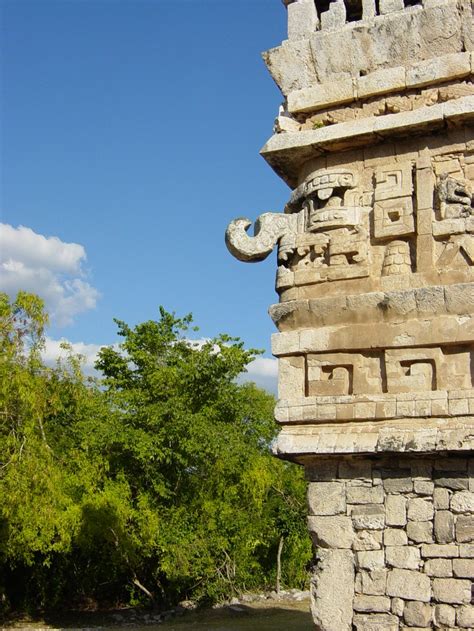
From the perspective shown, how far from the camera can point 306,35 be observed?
6.37m

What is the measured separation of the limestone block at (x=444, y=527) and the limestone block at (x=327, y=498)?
0.67 metres

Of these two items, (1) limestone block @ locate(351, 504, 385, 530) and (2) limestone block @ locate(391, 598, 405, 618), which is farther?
(1) limestone block @ locate(351, 504, 385, 530)

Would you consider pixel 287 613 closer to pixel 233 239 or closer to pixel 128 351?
pixel 128 351

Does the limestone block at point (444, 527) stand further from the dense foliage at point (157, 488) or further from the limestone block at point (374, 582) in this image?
the dense foliage at point (157, 488)

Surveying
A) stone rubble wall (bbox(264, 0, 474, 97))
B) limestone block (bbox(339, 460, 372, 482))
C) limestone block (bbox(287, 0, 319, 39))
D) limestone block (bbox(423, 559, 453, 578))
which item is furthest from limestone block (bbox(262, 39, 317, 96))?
limestone block (bbox(423, 559, 453, 578))

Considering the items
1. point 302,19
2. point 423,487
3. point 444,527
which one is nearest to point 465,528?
point 444,527

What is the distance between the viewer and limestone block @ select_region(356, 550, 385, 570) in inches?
208

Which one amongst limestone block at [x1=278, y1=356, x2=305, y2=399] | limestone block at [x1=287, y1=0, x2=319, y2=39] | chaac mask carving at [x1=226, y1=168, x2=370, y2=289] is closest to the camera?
limestone block at [x1=278, y1=356, x2=305, y2=399]

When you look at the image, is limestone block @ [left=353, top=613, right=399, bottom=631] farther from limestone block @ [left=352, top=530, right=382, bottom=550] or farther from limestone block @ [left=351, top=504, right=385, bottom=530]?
limestone block @ [left=351, top=504, right=385, bottom=530]

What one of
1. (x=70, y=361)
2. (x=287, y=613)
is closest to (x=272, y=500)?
(x=287, y=613)

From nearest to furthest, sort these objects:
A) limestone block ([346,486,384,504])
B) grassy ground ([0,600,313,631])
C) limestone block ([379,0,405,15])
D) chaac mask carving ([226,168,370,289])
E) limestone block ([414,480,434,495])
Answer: limestone block ([414,480,434,495]) < limestone block ([346,486,384,504]) < chaac mask carving ([226,168,370,289]) < limestone block ([379,0,405,15]) < grassy ground ([0,600,313,631])

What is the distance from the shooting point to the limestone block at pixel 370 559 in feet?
17.3

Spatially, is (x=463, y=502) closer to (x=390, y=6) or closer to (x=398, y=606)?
(x=398, y=606)

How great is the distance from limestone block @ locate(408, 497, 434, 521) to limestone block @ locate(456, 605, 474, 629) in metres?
0.60
